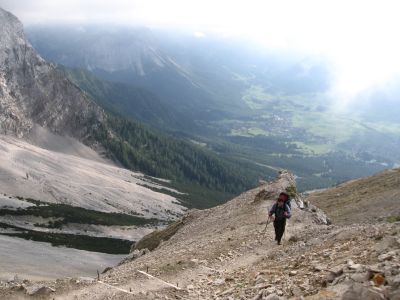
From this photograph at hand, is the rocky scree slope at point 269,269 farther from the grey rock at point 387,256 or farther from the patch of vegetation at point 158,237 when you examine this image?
the patch of vegetation at point 158,237

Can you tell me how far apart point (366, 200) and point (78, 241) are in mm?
85212

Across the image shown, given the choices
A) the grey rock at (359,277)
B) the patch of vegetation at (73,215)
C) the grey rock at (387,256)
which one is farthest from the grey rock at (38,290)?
the patch of vegetation at (73,215)

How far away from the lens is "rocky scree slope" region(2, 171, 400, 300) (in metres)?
16.5

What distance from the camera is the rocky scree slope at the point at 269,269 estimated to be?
54.1ft

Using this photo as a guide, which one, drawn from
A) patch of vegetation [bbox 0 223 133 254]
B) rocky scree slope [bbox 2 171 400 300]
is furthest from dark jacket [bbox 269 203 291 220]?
patch of vegetation [bbox 0 223 133 254]

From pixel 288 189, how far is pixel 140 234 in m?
112

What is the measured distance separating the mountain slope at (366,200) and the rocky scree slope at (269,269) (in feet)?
43.6

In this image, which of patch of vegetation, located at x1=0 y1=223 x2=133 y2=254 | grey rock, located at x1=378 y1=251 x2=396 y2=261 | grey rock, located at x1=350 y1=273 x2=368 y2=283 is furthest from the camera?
patch of vegetation, located at x1=0 y1=223 x2=133 y2=254

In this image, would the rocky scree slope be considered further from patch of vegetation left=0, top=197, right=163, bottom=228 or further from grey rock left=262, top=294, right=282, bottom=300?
patch of vegetation left=0, top=197, right=163, bottom=228

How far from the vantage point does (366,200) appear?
59.8 m

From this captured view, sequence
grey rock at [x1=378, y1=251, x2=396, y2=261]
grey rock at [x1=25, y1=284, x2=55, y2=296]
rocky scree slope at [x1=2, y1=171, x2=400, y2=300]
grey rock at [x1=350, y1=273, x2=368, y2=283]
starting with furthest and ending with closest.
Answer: grey rock at [x1=25, y1=284, x2=55, y2=296]
grey rock at [x1=378, y1=251, x2=396, y2=261]
rocky scree slope at [x1=2, y1=171, x2=400, y2=300]
grey rock at [x1=350, y1=273, x2=368, y2=283]

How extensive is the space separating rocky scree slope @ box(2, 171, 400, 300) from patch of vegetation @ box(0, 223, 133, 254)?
8175 cm

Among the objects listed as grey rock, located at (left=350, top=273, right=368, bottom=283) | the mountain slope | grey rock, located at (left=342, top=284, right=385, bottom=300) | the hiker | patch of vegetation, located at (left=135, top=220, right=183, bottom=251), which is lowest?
patch of vegetation, located at (left=135, top=220, right=183, bottom=251)

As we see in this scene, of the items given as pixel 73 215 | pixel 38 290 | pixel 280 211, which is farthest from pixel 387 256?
pixel 73 215
